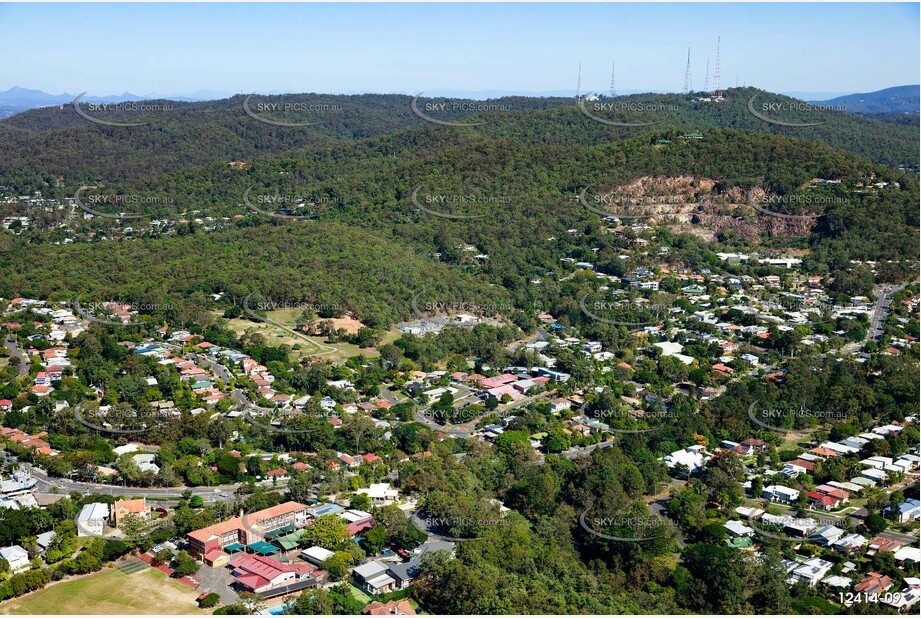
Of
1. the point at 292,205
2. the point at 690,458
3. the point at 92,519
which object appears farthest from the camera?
the point at 292,205

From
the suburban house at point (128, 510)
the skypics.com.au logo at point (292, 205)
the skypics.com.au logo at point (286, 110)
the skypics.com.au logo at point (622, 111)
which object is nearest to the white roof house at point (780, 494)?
the suburban house at point (128, 510)

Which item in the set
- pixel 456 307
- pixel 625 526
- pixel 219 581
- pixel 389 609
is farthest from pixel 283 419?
pixel 456 307

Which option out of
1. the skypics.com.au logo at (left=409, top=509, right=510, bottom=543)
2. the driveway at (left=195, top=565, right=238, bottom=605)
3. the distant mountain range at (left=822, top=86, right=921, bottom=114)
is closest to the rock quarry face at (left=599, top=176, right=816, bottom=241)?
the skypics.com.au logo at (left=409, top=509, right=510, bottom=543)

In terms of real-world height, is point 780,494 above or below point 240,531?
below

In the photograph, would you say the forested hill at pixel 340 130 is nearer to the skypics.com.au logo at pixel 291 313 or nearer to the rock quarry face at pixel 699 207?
the rock quarry face at pixel 699 207

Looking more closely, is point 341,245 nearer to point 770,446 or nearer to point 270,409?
point 270,409

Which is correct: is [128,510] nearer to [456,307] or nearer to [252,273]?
[252,273]
